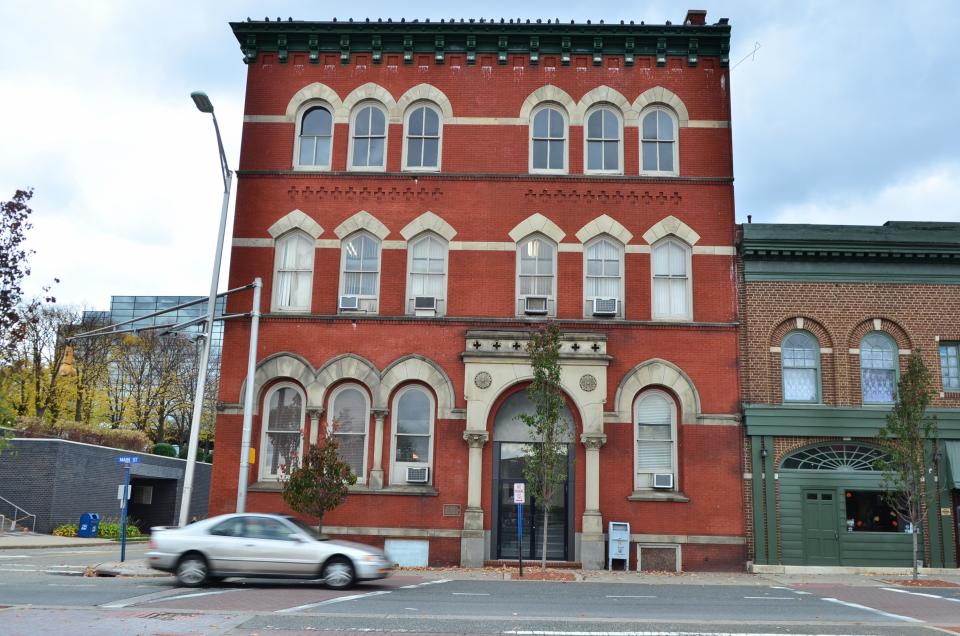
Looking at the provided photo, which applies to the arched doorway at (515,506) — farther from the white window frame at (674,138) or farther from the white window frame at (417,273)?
the white window frame at (674,138)

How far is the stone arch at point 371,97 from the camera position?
2512cm

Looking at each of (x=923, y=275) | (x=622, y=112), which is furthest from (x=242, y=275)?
(x=923, y=275)

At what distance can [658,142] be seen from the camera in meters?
24.9

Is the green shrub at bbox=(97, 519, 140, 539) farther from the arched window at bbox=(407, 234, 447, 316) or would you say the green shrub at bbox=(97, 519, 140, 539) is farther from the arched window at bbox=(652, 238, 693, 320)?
the arched window at bbox=(652, 238, 693, 320)

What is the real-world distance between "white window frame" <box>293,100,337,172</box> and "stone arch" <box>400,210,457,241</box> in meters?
2.94

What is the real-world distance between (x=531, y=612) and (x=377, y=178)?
14568mm

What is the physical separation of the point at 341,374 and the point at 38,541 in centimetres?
1586

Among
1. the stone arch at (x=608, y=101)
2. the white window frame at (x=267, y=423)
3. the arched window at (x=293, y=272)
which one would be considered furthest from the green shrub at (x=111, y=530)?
the stone arch at (x=608, y=101)

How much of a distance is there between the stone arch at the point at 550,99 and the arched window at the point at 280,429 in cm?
1012

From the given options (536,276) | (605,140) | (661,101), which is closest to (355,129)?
(536,276)

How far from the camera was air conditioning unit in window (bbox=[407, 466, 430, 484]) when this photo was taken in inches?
895

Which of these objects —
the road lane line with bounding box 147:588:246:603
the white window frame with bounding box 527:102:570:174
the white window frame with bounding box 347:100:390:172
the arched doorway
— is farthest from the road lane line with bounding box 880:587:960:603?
the white window frame with bounding box 347:100:390:172

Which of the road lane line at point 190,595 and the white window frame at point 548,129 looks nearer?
the road lane line at point 190,595

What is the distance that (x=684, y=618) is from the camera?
12.8 meters
